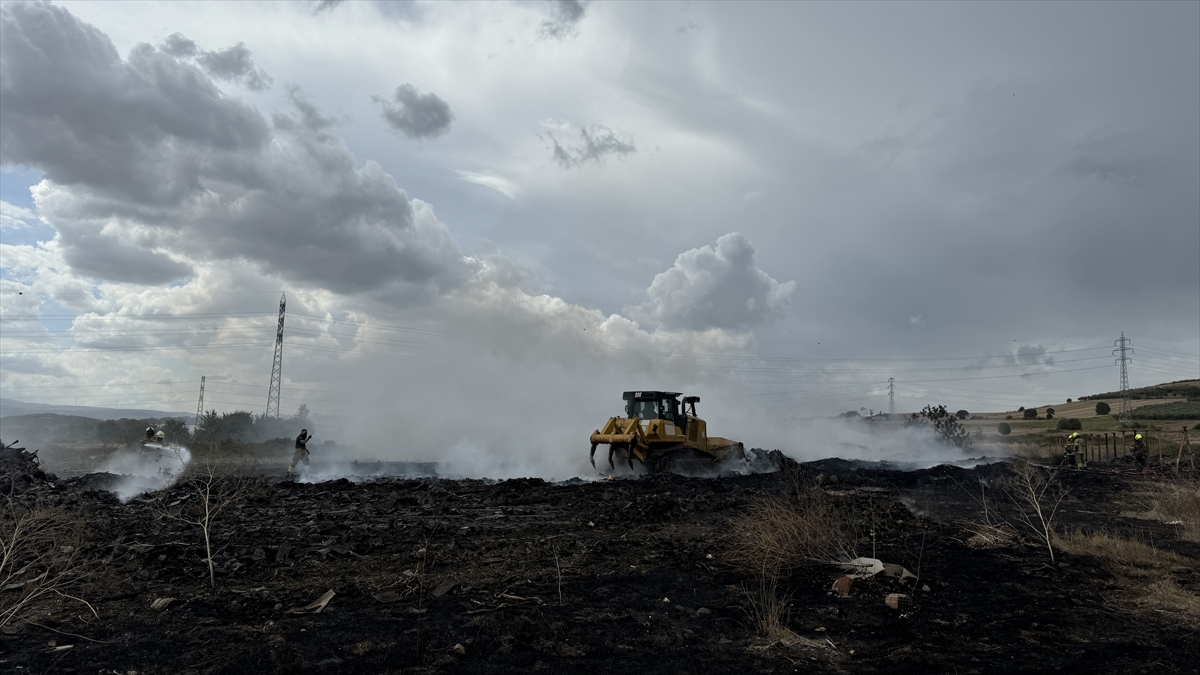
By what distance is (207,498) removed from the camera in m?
8.09

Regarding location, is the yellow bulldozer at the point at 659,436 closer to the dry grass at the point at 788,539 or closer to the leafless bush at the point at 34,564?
the dry grass at the point at 788,539

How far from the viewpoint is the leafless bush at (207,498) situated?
8.50 m

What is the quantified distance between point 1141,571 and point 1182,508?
6.60m

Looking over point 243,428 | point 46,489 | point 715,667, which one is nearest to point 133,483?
point 46,489

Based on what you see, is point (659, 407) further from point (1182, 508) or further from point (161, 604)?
point (161, 604)

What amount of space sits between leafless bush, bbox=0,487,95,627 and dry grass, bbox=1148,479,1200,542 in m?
16.6

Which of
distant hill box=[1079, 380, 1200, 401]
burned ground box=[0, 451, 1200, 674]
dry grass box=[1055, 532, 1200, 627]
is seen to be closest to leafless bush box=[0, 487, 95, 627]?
→ burned ground box=[0, 451, 1200, 674]

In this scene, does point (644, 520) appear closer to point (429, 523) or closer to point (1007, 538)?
point (429, 523)

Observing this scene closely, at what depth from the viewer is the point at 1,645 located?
6164 millimetres

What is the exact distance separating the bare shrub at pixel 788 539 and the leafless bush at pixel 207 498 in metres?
6.69

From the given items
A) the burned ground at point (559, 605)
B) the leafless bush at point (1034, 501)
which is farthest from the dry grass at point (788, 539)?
the leafless bush at point (1034, 501)

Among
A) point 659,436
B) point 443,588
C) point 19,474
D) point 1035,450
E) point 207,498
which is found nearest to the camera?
point 443,588

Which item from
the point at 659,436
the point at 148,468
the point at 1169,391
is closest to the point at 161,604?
the point at 659,436

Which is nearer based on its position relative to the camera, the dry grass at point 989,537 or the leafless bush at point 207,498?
the leafless bush at point 207,498
